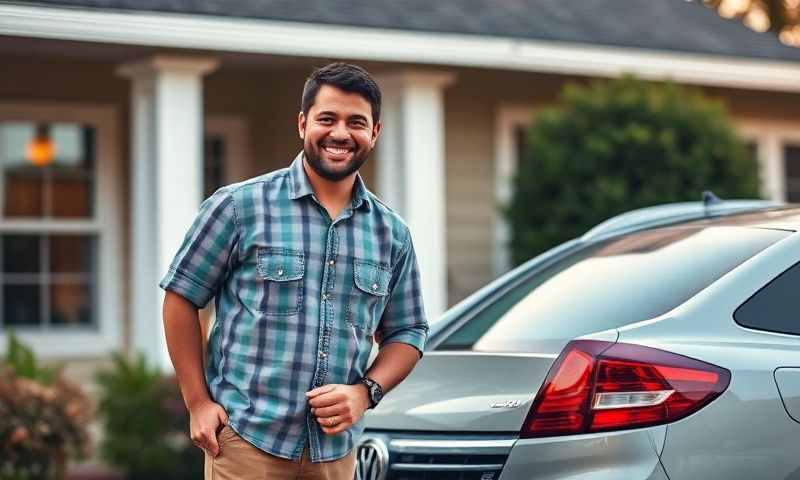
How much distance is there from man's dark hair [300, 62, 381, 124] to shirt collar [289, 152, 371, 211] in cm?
15

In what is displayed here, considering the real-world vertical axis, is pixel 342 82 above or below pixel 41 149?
below

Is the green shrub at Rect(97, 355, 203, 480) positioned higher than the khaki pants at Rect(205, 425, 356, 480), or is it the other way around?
the khaki pants at Rect(205, 425, 356, 480)

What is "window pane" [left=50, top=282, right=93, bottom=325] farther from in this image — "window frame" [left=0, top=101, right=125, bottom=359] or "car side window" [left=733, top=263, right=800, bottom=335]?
"car side window" [left=733, top=263, right=800, bottom=335]

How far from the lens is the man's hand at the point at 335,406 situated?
3.50 metres

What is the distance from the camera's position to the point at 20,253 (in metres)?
10.9

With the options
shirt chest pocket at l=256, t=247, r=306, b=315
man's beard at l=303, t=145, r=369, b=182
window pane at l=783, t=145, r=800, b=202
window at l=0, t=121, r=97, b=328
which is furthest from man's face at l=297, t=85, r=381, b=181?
window pane at l=783, t=145, r=800, b=202

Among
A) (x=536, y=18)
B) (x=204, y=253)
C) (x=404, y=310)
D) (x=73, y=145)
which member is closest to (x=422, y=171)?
(x=536, y=18)

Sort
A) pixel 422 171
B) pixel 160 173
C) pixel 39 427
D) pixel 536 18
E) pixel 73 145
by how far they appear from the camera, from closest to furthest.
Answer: pixel 39 427
pixel 160 173
pixel 422 171
pixel 73 145
pixel 536 18

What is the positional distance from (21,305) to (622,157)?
15.7 feet

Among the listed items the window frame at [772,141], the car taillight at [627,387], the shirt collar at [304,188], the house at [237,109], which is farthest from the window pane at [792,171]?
the shirt collar at [304,188]

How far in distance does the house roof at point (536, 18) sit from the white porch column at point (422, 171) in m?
0.51

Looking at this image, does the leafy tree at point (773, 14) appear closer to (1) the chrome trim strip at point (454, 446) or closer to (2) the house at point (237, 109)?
(2) the house at point (237, 109)

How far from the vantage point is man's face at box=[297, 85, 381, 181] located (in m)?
3.58

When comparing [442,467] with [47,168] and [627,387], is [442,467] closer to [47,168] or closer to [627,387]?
[627,387]
